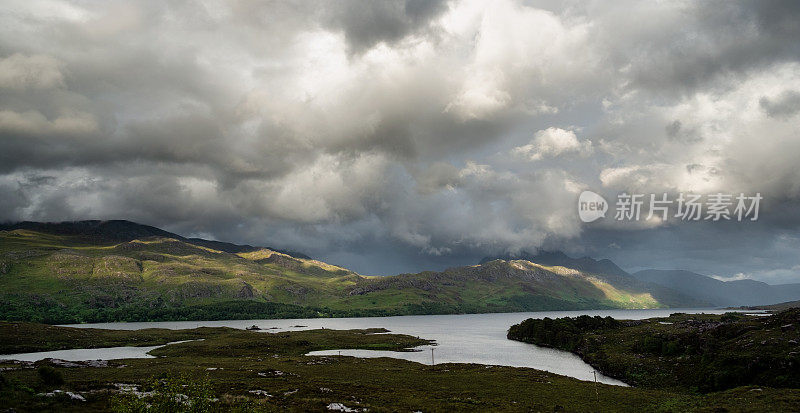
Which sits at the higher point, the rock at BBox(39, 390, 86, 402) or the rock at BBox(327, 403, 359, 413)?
the rock at BBox(39, 390, 86, 402)

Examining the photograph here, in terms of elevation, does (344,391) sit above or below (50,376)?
below

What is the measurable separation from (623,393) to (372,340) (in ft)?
455

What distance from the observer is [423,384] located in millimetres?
75938

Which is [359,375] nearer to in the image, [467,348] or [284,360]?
[284,360]

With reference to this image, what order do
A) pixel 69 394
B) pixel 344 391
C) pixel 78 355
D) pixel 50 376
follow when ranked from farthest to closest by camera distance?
pixel 78 355, pixel 344 391, pixel 50 376, pixel 69 394

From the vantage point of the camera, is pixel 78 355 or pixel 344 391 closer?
pixel 344 391

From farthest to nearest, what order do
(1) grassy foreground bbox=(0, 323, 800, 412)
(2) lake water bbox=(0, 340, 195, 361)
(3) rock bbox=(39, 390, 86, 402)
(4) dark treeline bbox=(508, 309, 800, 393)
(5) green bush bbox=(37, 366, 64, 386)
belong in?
(2) lake water bbox=(0, 340, 195, 361) → (4) dark treeline bbox=(508, 309, 800, 393) → (5) green bush bbox=(37, 366, 64, 386) → (3) rock bbox=(39, 390, 86, 402) → (1) grassy foreground bbox=(0, 323, 800, 412)

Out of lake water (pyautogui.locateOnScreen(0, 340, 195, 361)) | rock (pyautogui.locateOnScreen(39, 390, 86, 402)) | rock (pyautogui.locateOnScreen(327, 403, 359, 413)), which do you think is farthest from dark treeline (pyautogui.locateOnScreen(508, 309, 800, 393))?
lake water (pyautogui.locateOnScreen(0, 340, 195, 361))

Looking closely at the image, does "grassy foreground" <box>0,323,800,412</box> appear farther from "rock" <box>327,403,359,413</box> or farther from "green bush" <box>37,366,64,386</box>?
"rock" <box>327,403,359,413</box>

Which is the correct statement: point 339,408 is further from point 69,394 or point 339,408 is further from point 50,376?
point 50,376

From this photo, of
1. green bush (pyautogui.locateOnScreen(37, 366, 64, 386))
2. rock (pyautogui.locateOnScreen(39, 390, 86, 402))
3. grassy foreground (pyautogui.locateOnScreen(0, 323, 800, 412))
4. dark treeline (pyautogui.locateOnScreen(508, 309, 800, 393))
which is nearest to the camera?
grassy foreground (pyautogui.locateOnScreen(0, 323, 800, 412))

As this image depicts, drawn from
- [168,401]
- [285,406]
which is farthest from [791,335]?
[168,401]

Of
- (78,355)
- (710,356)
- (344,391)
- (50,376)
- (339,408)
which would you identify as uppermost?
(50,376)

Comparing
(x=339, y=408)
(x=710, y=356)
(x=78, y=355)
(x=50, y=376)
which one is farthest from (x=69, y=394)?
(x=710, y=356)
